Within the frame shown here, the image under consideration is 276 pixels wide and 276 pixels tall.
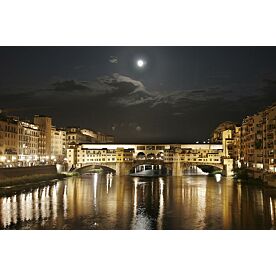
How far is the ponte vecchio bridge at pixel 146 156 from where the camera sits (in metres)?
17.3

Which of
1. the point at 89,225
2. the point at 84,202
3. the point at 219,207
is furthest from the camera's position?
the point at 84,202

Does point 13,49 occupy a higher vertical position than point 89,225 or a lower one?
higher

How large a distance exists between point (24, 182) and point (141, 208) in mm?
5245

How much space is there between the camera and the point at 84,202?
10438mm

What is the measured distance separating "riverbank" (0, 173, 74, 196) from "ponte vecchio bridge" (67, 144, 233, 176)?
10.6 ft

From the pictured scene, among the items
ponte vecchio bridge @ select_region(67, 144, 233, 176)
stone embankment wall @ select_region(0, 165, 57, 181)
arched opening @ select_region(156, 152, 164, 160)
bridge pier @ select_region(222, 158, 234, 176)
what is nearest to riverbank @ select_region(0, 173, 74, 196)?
stone embankment wall @ select_region(0, 165, 57, 181)

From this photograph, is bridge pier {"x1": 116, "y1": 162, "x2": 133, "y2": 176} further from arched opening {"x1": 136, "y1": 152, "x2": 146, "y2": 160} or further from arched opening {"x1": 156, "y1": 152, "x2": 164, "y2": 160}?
arched opening {"x1": 156, "y1": 152, "x2": 164, "y2": 160}

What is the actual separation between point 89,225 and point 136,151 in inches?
407

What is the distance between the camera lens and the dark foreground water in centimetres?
778

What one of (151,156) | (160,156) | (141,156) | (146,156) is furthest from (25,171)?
(160,156)

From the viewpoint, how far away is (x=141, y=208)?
379 inches
